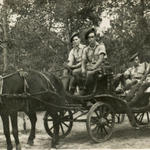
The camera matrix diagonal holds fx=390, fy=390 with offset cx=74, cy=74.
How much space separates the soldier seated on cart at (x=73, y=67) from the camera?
9.27 meters

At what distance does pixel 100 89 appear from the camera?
9281 mm

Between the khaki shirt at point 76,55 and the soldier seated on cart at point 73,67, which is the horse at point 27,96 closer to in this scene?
the soldier seated on cart at point 73,67

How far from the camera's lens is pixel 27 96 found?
830cm

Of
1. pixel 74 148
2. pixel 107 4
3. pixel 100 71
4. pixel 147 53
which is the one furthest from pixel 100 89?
pixel 107 4

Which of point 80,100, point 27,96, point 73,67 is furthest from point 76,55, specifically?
point 27,96

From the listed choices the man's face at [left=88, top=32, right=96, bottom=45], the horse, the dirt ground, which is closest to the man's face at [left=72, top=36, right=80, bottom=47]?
the man's face at [left=88, top=32, right=96, bottom=45]

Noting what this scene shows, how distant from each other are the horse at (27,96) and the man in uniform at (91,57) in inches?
27.5

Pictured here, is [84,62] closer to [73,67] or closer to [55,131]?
[73,67]

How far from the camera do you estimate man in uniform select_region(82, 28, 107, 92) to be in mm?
8984

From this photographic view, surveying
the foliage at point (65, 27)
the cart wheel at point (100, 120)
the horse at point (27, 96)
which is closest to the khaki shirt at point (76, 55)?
the horse at point (27, 96)

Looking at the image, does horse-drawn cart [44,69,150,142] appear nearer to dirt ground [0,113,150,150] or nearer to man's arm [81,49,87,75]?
dirt ground [0,113,150,150]

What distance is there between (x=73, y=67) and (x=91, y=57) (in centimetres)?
50

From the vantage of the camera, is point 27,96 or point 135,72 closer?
point 27,96

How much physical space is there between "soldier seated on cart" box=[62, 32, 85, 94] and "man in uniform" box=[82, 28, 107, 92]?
0.64 feet
